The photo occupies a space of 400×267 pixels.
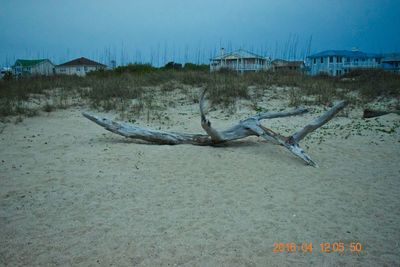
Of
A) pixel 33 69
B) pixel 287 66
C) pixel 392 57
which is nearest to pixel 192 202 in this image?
pixel 287 66

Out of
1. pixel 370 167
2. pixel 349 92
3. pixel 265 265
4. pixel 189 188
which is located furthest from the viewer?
pixel 349 92

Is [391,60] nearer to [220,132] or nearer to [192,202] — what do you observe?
[220,132]

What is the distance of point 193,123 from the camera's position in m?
9.33

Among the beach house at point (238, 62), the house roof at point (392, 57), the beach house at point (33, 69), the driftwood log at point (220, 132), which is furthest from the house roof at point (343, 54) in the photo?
the driftwood log at point (220, 132)

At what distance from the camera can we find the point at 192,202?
4.20 m

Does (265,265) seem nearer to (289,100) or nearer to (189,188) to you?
(189,188)

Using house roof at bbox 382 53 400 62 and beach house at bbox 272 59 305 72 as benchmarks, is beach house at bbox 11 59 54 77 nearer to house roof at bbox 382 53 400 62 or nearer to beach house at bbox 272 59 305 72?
beach house at bbox 272 59 305 72

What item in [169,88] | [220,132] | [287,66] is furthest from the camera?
[287,66]

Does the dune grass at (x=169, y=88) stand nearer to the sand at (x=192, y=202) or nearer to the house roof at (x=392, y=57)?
the sand at (x=192, y=202)

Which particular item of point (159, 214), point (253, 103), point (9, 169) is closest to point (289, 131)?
point (253, 103)

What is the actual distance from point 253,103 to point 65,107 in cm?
665

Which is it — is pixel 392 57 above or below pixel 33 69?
above
